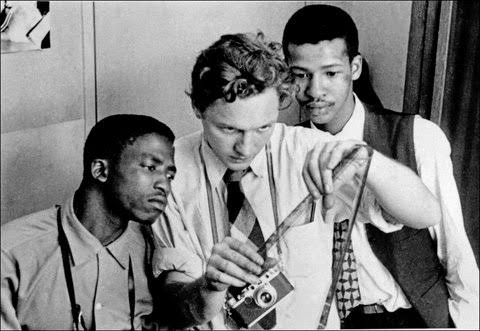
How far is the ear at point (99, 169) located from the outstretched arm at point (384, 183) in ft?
1.00

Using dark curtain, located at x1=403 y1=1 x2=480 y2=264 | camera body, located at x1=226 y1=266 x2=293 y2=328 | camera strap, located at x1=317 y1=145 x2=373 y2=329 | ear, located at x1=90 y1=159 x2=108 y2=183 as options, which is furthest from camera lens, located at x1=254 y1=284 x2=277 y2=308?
dark curtain, located at x1=403 y1=1 x2=480 y2=264

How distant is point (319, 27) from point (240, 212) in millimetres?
324

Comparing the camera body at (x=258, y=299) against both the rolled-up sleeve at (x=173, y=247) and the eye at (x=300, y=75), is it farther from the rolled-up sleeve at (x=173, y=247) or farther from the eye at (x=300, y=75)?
the eye at (x=300, y=75)

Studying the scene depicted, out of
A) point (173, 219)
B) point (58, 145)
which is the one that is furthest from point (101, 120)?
point (173, 219)

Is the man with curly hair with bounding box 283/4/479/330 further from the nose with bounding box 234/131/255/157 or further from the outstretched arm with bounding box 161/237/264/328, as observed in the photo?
the outstretched arm with bounding box 161/237/264/328

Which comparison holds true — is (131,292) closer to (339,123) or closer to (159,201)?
(159,201)

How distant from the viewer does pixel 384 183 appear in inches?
45.9

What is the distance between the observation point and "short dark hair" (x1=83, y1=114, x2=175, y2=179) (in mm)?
1049

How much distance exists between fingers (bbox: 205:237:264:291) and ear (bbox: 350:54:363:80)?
35 centimetres

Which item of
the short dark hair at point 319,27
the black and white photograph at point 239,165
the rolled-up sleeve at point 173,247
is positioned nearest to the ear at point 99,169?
the black and white photograph at point 239,165

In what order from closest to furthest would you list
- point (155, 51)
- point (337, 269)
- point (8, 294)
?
point (8, 294), point (155, 51), point (337, 269)

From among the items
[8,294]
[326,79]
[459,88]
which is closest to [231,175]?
[326,79]

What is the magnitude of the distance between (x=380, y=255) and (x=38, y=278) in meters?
0.58

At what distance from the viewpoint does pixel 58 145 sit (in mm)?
1062
